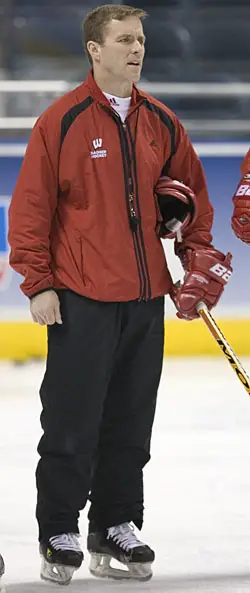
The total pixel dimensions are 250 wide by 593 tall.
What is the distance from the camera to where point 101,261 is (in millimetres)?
2414

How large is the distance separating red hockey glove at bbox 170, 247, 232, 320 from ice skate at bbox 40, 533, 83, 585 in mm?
500

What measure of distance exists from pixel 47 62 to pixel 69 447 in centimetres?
394

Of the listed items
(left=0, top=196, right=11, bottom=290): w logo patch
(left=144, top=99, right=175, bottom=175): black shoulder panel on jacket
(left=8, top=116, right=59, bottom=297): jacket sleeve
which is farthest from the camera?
(left=0, top=196, right=11, bottom=290): w logo patch

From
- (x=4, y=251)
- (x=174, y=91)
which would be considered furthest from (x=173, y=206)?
(x=174, y=91)

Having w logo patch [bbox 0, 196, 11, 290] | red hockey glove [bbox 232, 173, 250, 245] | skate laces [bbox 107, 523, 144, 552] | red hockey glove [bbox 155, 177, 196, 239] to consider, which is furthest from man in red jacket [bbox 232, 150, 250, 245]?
w logo patch [bbox 0, 196, 11, 290]

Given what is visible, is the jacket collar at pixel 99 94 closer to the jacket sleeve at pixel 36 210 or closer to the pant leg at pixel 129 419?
the jacket sleeve at pixel 36 210

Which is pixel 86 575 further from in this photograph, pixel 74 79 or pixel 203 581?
pixel 74 79

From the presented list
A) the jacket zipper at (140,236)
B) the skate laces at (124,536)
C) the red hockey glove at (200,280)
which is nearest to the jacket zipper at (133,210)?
the jacket zipper at (140,236)

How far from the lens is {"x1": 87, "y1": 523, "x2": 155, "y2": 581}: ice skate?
2533mm

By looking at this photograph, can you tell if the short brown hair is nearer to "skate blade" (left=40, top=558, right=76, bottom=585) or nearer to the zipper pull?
the zipper pull

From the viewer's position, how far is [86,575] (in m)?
2.57

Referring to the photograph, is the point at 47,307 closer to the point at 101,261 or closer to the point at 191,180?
the point at 101,261

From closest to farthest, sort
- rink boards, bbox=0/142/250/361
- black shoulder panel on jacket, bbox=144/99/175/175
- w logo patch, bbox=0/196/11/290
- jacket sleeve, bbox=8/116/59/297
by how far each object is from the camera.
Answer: jacket sleeve, bbox=8/116/59/297 < black shoulder panel on jacket, bbox=144/99/175/175 < w logo patch, bbox=0/196/11/290 < rink boards, bbox=0/142/250/361

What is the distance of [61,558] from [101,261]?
575 mm
